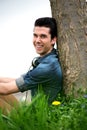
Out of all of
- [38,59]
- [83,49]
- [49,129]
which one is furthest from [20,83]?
[49,129]

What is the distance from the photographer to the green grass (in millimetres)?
3486

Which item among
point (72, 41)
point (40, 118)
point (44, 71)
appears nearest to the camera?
point (40, 118)

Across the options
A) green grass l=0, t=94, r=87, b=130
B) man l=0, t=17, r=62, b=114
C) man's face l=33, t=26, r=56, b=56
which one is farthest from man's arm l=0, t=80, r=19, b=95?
green grass l=0, t=94, r=87, b=130

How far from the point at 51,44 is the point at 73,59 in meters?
0.29

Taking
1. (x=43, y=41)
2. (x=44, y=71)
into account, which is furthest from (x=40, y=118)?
(x=43, y=41)

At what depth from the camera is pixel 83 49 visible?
489cm

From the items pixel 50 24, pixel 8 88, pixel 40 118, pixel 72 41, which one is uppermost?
pixel 50 24

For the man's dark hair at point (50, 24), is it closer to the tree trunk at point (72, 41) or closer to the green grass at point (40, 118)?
the tree trunk at point (72, 41)

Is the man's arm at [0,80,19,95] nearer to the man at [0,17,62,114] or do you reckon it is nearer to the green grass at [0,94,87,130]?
the man at [0,17,62,114]

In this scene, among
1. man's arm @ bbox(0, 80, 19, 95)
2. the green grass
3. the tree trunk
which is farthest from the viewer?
the tree trunk

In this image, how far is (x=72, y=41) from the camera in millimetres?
4883

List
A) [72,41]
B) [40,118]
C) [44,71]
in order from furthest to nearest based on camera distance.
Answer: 1. [72,41]
2. [44,71]
3. [40,118]

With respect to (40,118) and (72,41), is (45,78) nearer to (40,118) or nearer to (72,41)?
(72,41)

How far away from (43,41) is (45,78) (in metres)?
0.42
